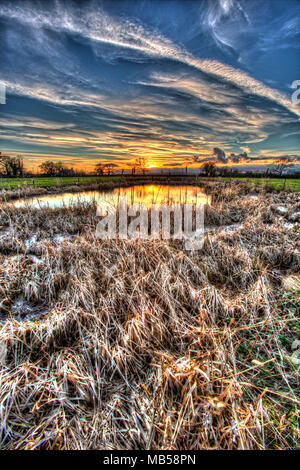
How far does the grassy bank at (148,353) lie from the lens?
197 cm

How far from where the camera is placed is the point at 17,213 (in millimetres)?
10492

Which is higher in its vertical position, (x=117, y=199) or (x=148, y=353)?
(x=117, y=199)

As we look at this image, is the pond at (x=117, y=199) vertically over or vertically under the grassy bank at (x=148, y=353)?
over

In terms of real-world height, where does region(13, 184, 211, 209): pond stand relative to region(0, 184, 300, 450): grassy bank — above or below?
above

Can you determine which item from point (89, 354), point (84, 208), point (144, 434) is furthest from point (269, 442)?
point (84, 208)

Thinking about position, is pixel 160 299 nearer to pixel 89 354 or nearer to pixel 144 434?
pixel 89 354

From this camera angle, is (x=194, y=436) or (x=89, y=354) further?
(x=89, y=354)

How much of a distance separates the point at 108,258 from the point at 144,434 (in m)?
4.10

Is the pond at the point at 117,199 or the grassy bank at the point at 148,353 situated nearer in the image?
the grassy bank at the point at 148,353

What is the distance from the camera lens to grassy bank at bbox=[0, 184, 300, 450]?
1.97 meters

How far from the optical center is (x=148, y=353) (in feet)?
9.68

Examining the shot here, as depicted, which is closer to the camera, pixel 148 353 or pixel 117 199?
pixel 148 353

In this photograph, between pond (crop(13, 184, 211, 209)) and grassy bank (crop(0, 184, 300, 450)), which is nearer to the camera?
grassy bank (crop(0, 184, 300, 450))
